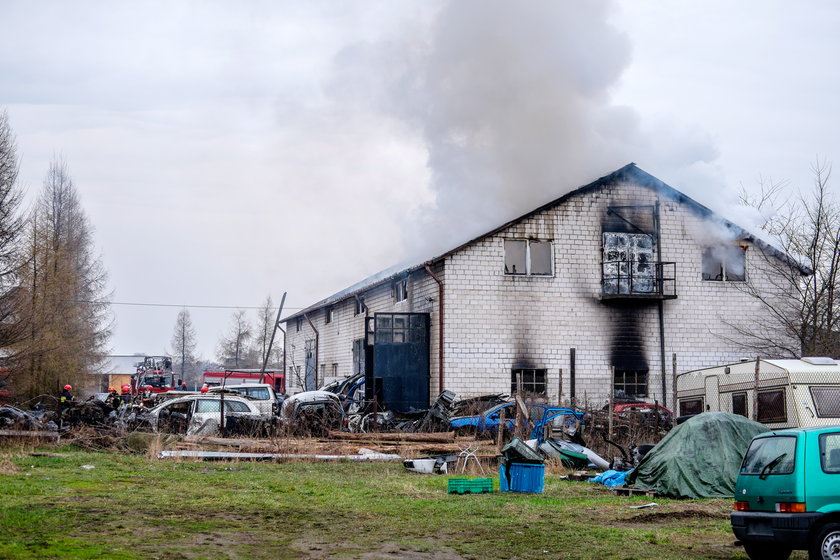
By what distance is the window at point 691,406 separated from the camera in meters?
23.4

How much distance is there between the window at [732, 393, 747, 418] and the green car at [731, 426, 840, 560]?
11.5 meters

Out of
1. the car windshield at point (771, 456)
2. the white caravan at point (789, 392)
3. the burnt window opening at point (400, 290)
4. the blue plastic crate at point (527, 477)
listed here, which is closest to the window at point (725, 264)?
the white caravan at point (789, 392)

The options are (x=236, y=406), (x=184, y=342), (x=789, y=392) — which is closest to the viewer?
(x=789, y=392)

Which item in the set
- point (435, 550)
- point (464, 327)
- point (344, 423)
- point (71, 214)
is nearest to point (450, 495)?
point (435, 550)

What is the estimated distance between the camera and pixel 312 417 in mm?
25344

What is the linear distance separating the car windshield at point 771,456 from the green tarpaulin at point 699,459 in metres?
5.75

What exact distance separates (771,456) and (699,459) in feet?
21.2

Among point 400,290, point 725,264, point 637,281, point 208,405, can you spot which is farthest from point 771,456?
point 400,290

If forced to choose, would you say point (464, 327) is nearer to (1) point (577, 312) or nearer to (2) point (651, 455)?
(1) point (577, 312)

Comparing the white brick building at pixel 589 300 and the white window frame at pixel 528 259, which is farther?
the white window frame at pixel 528 259

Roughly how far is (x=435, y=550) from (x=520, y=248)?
20211 mm

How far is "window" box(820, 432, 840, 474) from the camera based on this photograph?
9.62m

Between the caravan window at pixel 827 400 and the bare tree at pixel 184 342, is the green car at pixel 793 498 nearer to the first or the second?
the caravan window at pixel 827 400

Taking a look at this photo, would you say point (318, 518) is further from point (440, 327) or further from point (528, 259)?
point (528, 259)
